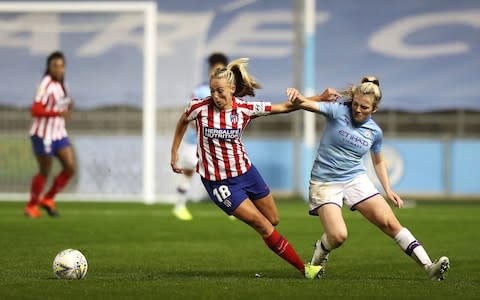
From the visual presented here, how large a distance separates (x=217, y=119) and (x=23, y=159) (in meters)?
11.7

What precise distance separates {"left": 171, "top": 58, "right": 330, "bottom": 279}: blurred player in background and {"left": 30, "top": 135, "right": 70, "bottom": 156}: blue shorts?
6874 millimetres

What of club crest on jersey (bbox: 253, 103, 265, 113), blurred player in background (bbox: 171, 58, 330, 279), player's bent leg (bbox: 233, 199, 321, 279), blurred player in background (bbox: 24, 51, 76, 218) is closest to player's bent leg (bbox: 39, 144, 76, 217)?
blurred player in background (bbox: 24, 51, 76, 218)

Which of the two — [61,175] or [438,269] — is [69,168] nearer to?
[61,175]

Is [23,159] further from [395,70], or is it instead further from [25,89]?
[395,70]

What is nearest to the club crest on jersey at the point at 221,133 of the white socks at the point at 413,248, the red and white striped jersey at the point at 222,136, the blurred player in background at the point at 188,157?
the red and white striped jersey at the point at 222,136

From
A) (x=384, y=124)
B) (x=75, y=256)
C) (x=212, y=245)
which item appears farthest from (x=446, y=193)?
(x=75, y=256)

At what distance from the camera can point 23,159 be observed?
20.4 metres

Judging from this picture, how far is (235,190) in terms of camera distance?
921 cm

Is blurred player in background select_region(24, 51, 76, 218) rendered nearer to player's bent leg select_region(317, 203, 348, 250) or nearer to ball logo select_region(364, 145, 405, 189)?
player's bent leg select_region(317, 203, 348, 250)

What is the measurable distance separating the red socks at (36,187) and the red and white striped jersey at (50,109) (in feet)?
2.07

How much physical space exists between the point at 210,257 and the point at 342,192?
2215mm

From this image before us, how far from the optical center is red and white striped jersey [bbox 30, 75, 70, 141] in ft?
52.4

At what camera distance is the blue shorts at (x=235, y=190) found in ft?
30.1

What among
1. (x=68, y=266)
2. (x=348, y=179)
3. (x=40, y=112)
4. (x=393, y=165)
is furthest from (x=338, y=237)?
(x=393, y=165)
